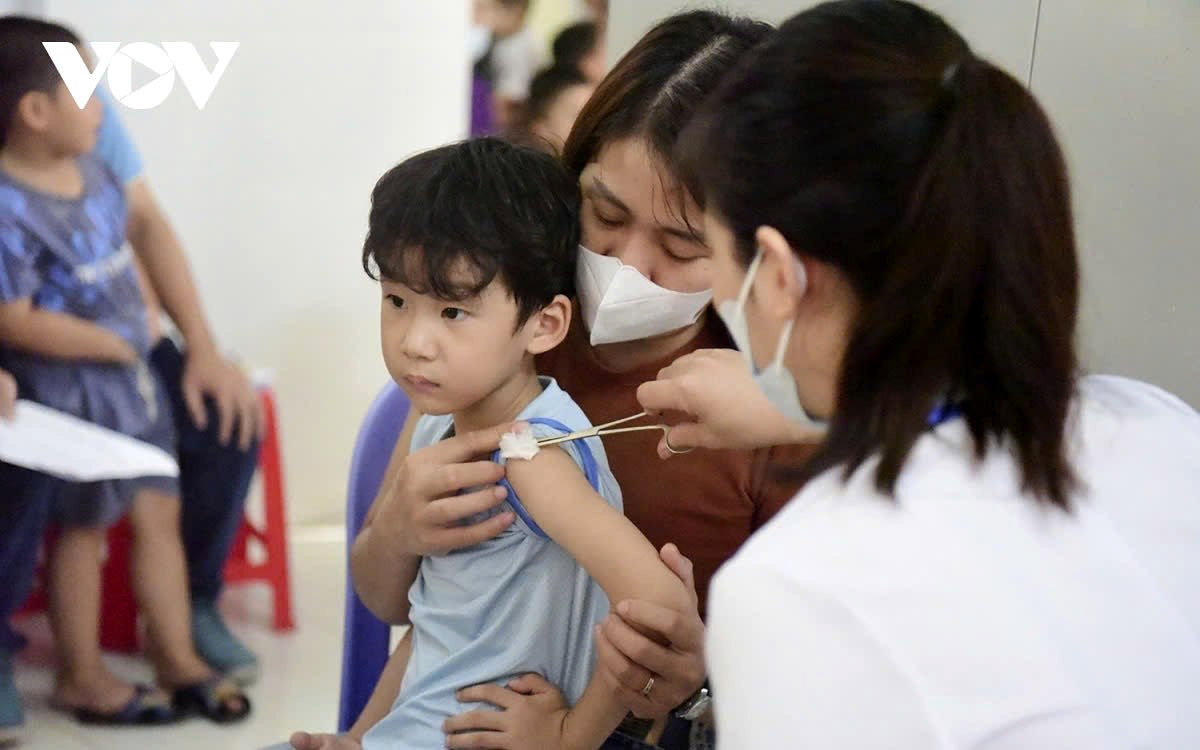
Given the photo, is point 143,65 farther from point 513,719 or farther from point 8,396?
point 513,719

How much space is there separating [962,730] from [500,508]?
0.60m

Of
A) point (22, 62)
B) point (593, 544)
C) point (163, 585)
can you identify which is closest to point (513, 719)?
point (593, 544)

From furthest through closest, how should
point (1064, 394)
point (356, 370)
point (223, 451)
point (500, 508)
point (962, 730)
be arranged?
point (356, 370) < point (223, 451) < point (500, 508) < point (1064, 394) < point (962, 730)

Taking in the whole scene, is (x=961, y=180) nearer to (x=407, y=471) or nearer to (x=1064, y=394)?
(x=1064, y=394)

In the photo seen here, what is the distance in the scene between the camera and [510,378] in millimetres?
1336

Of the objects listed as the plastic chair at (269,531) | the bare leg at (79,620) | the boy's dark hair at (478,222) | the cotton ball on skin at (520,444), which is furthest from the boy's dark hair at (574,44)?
the cotton ball on skin at (520,444)

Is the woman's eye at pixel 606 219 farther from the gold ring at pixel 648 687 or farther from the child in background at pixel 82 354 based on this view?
the child in background at pixel 82 354

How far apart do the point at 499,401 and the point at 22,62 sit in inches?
36.5

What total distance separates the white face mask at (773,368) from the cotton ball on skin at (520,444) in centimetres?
30

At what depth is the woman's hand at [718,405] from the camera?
3.95 ft

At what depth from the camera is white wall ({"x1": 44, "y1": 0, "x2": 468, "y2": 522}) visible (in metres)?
1.88

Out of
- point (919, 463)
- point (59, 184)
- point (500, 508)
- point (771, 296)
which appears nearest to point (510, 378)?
point (500, 508)

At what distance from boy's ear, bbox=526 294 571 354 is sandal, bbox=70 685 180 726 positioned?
3.41 ft

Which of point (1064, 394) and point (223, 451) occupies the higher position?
point (1064, 394)
